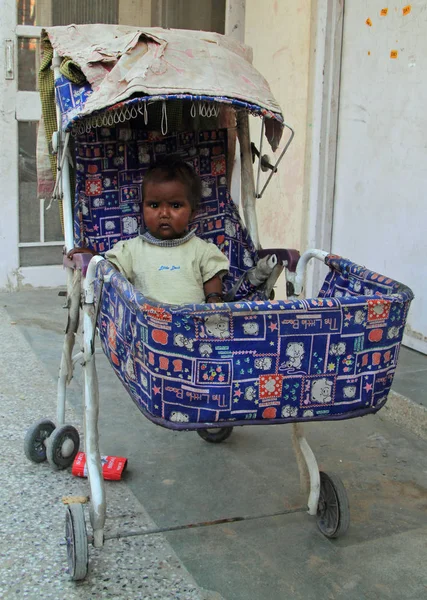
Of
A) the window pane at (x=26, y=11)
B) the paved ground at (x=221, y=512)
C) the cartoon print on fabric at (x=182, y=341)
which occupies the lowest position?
the paved ground at (x=221, y=512)

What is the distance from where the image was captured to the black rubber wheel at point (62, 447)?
319 cm

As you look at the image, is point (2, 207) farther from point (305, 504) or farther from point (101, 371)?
point (305, 504)

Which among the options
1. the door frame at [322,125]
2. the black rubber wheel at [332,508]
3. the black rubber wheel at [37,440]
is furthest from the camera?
the door frame at [322,125]

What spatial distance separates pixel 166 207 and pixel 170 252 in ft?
0.62

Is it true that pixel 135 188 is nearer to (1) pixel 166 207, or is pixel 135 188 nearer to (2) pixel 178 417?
(1) pixel 166 207

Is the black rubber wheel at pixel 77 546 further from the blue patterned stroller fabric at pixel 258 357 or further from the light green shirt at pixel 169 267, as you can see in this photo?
the light green shirt at pixel 169 267

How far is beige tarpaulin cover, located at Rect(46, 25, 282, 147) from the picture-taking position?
2.68m

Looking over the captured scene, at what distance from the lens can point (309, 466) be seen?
2771mm

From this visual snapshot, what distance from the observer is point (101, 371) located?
4598 mm

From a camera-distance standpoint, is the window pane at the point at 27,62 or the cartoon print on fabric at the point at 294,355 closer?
the cartoon print on fabric at the point at 294,355

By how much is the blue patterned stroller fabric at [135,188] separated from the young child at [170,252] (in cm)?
25

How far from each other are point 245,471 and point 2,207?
12.5 ft

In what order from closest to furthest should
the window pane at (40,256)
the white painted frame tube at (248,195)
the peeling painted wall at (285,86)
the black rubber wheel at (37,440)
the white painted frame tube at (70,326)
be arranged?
the white painted frame tube at (70,326)
the black rubber wheel at (37,440)
the white painted frame tube at (248,195)
the peeling painted wall at (285,86)
the window pane at (40,256)

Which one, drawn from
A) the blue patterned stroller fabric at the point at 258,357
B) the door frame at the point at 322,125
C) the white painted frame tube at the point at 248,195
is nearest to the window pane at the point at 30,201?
the door frame at the point at 322,125
